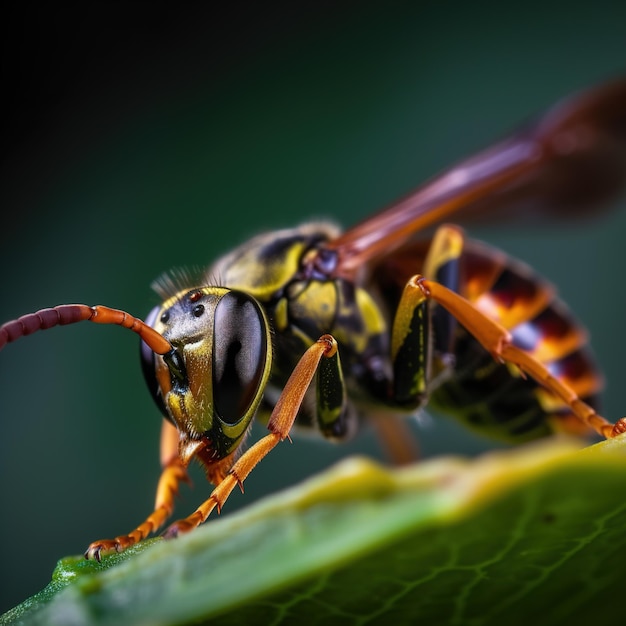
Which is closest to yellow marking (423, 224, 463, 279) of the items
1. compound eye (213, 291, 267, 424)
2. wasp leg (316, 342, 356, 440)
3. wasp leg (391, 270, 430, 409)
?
wasp leg (391, 270, 430, 409)

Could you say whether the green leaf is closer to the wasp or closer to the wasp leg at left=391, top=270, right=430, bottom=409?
the wasp

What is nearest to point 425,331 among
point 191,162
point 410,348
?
point 410,348

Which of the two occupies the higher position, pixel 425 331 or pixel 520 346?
pixel 425 331

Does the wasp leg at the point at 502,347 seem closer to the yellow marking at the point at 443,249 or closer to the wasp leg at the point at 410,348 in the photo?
the wasp leg at the point at 410,348

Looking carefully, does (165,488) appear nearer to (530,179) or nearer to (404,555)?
(404,555)

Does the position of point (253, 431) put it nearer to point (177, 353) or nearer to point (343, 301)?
point (177, 353)

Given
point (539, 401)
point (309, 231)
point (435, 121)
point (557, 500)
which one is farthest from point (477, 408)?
point (435, 121)
